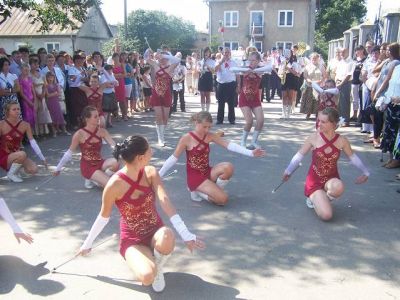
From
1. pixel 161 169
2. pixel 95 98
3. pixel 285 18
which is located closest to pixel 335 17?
pixel 285 18

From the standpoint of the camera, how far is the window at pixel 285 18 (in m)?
42.4

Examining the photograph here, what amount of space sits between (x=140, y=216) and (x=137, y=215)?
1.0 inches

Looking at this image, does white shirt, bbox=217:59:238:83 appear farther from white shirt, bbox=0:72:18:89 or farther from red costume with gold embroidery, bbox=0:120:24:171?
red costume with gold embroidery, bbox=0:120:24:171

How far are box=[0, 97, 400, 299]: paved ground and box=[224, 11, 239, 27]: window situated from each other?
1527 inches

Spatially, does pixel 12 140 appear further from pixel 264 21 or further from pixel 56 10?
pixel 264 21

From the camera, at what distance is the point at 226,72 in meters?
11.2

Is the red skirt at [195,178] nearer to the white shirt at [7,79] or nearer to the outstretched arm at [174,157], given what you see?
the outstretched arm at [174,157]

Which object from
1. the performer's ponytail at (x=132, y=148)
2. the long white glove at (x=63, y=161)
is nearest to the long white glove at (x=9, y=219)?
the performer's ponytail at (x=132, y=148)

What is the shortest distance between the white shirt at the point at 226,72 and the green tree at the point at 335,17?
125 ft

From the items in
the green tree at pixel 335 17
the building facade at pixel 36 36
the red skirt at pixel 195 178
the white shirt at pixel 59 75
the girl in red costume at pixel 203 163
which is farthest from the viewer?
the green tree at pixel 335 17

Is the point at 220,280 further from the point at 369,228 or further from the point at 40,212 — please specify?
the point at 40,212

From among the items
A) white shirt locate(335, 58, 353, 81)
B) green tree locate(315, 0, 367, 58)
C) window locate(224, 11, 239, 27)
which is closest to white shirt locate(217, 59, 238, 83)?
white shirt locate(335, 58, 353, 81)

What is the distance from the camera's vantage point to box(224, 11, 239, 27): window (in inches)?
1695

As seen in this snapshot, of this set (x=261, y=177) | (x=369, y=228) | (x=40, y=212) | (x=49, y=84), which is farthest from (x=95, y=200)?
(x=49, y=84)
